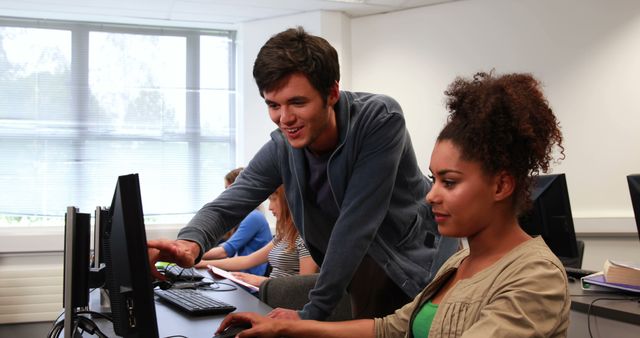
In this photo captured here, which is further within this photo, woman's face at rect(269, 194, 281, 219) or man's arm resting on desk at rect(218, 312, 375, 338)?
woman's face at rect(269, 194, 281, 219)

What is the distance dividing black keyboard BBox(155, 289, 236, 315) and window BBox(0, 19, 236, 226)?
10.4 feet

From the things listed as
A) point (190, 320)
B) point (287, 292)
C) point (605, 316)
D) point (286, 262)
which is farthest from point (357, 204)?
point (286, 262)

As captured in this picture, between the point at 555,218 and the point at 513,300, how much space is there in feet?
5.29

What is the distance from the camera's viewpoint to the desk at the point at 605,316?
7.02 ft

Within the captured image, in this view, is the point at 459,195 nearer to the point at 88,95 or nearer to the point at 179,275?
the point at 179,275

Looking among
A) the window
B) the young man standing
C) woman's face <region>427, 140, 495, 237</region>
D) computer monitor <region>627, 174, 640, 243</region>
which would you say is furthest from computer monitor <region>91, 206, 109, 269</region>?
the window

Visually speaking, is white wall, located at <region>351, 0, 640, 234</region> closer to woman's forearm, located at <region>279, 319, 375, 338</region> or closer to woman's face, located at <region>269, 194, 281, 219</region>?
woman's face, located at <region>269, 194, 281, 219</region>

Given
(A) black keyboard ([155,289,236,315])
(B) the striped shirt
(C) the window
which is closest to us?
(A) black keyboard ([155,289,236,315])

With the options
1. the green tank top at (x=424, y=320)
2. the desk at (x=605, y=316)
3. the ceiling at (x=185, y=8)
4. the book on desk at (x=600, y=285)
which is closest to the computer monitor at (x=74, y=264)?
the green tank top at (x=424, y=320)

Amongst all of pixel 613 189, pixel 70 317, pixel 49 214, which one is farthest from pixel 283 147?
pixel 49 214

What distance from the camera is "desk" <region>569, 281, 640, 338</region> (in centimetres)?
214

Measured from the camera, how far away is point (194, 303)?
1950 mm

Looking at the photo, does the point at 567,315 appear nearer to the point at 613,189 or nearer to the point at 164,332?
the point at 164,332

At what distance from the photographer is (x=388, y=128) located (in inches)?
67.2
